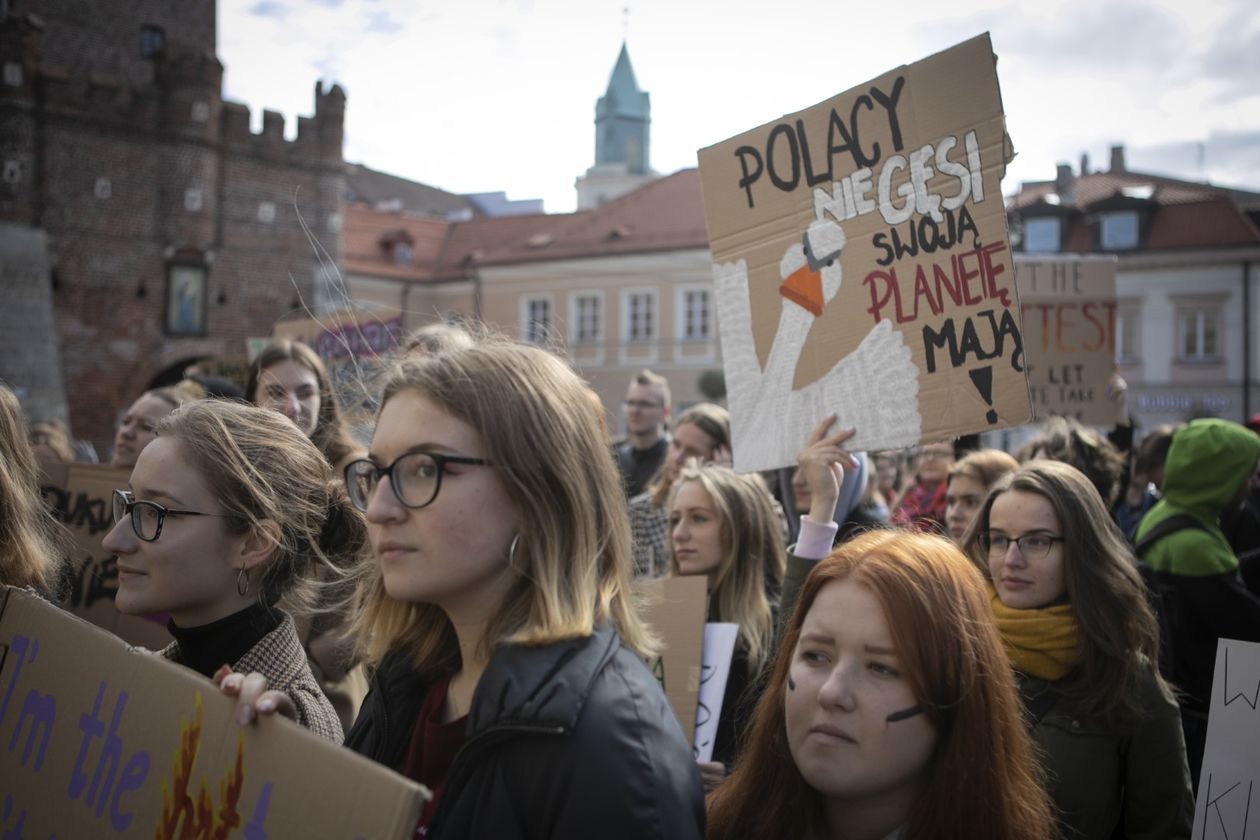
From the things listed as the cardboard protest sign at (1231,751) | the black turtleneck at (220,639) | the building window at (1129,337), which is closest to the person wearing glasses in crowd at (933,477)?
the cardboard protest sign at (1231,751)

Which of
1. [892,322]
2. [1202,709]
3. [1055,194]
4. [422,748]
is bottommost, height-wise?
[1202,709]

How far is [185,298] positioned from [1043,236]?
28.1 meters

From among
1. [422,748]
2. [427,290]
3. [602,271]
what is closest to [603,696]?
[422,748]

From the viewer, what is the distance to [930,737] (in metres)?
1.84

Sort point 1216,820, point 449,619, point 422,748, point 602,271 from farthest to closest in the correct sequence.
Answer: point 602,271
point 1216,820
point 449,619
point 422,748

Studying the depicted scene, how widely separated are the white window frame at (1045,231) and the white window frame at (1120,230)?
133 centimetres

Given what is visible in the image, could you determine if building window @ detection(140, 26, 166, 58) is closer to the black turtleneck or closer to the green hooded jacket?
the green hooded jacket

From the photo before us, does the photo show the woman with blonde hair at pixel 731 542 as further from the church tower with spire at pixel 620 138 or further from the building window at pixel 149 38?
the church tower with spire at pixel 620 138

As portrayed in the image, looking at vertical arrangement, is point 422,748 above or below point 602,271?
below

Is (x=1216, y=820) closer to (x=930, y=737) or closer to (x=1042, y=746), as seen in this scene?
(x=1042, y=746)

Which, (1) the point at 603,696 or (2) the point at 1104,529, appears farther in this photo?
(2) the point at 1104,529

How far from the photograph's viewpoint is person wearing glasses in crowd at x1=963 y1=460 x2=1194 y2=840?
2572 mm

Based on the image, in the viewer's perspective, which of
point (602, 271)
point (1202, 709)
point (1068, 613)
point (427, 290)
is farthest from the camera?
point (427, 290)

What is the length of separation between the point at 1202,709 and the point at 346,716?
2.97m
